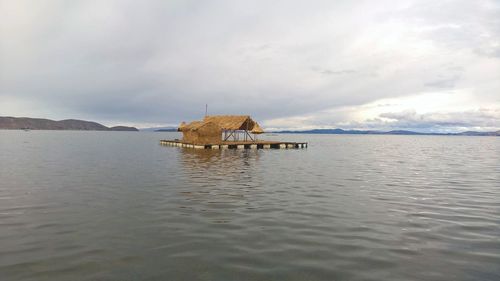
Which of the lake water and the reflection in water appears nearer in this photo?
the lake water

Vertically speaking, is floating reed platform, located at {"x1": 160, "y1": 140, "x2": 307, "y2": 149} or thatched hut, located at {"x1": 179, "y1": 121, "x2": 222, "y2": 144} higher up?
thatched hut, located at {"x1": 179, "y1": 121, "x2": 222, "y2": 144}

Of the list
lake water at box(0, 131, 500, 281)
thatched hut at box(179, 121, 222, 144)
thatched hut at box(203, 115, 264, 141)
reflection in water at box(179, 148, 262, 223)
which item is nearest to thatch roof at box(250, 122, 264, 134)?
thatched hut at box(203, 115, 264, 141)

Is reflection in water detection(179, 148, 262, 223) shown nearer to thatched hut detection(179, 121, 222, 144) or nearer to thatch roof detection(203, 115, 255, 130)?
thatched hut detection(179, 121, 222, 144)

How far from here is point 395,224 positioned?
12805mm

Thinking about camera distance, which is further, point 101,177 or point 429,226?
point 101,177

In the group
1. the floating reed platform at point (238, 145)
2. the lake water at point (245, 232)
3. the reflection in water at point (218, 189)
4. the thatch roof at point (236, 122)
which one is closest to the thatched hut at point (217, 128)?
the thatch roof at point (236, 122)

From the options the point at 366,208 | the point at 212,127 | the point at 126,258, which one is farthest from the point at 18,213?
the point at 212,127

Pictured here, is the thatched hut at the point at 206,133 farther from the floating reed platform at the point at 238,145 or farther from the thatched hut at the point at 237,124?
the thatched hut at the point at 237,124

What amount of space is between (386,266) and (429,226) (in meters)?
5.13

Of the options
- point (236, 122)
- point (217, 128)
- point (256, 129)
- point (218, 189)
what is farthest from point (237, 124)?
point (218, 189)

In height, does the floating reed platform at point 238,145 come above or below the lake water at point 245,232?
above

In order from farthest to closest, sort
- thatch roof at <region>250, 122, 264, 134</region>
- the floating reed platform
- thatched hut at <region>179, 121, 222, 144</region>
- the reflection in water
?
thatch roof at <region>250, 122, 264, 134</region>
thatched hut at <region>179, 121, 222, 144</region>
the floating reed platform
the reflection in water

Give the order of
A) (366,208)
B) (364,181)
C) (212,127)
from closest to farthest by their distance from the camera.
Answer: (366,208)
(364,181)
(212,127)

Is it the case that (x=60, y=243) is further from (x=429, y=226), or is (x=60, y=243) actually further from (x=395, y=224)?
(x=429, y=226)
